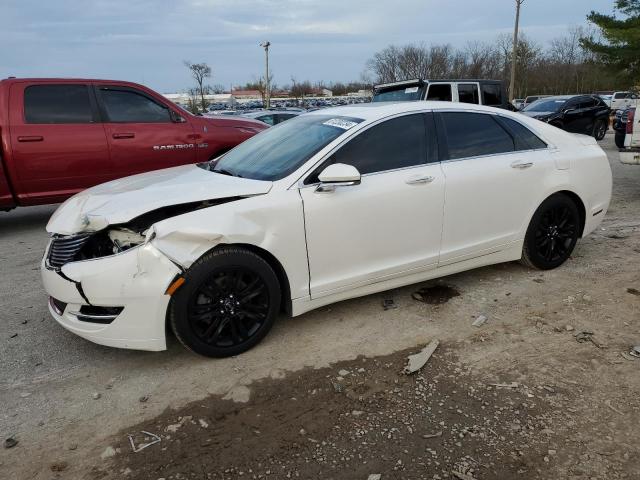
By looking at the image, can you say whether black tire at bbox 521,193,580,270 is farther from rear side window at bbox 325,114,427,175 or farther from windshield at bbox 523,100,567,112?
windshield at bbox 523,100,567,112

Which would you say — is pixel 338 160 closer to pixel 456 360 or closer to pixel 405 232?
pixel 405 232

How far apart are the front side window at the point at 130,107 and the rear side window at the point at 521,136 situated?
477cm

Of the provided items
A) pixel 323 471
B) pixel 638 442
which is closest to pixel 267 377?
pixel 323 471

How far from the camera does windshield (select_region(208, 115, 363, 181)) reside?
3.60 metres

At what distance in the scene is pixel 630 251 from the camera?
5285 millimetres

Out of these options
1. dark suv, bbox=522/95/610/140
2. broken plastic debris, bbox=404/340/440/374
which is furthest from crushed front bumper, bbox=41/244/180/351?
dark suv, bbox=522/95/610/140

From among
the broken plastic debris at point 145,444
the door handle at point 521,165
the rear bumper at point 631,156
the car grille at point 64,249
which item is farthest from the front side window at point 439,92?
the broken plastic debris at point 145,444

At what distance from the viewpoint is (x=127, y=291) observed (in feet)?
9.70

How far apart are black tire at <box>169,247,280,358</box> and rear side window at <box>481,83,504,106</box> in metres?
9.48

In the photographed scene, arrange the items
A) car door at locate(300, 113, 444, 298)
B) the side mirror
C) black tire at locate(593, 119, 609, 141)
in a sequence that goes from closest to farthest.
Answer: the side mirror < car door at locate(300, 113, 444, 298) < black tire at locate(593, 119, 609, 141)

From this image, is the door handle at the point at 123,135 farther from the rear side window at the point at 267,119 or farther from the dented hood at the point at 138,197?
the rear side window at the point at 267,119

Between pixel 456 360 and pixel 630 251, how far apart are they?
321 centimetres

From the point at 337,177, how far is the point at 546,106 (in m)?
14.7

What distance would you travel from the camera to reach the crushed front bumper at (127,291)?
2.96 meters
